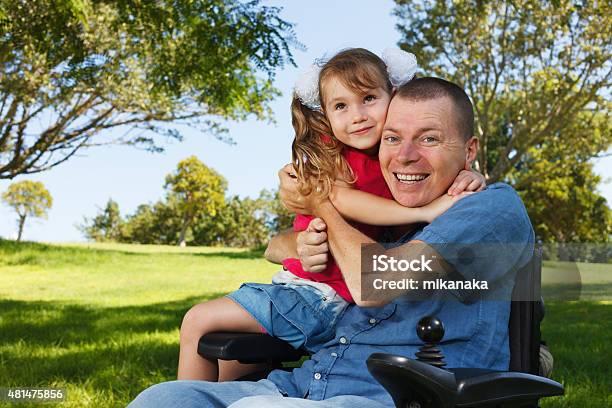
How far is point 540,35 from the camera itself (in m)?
17.1

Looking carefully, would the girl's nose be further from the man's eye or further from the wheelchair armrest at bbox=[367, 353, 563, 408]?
the wheelchair armrest at bbox=[367, 353, 563, 408]

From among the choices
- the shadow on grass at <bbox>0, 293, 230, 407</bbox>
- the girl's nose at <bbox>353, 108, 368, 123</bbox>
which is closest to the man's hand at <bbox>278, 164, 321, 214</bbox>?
the girl's nose at <bbox>353, 108, 368, 123</bbox>

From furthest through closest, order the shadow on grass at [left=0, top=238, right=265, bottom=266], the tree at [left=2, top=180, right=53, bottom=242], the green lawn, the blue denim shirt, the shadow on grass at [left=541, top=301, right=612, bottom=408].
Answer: the tree at [left=2, top=180, right=53, bottom=242] < the shadow on grass at [left=0, top=238, right=265, bottom=266] < the green lawn < the shadow on grass at [left=541, top=301, right=612, bottom=408] < the blue denim shirt

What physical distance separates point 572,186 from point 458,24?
12493mm

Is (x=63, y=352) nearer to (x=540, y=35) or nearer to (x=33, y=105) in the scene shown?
(x=33, y=105)

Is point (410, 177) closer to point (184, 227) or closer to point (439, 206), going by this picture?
point (439, 206)

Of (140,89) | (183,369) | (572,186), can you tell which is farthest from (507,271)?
(572,186)

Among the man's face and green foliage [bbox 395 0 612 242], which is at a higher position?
green foliage [bbox 395 0 612 242]

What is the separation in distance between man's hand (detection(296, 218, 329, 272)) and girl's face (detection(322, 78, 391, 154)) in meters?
0.33

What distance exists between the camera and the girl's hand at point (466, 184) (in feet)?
7.00

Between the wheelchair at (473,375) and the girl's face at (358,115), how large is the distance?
0.66m

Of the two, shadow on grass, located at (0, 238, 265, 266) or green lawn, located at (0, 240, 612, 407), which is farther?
shadow on grass, located at (0, 238, 265, 266)

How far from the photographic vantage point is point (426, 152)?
2174 millimetres

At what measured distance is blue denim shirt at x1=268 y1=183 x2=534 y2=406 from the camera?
1.97 meters
